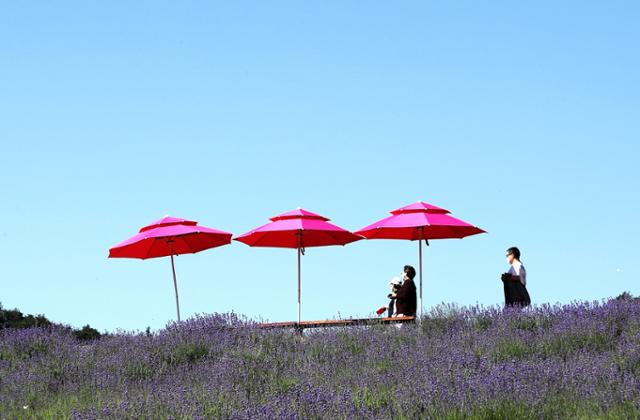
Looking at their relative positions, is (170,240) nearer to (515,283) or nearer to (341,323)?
(341,323)

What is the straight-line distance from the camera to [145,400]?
5.98m

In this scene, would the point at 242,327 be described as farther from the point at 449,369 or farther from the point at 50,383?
the point at 449,369

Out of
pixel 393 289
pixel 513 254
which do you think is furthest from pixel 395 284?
pixel 513 254

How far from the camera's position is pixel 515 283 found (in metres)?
12.9

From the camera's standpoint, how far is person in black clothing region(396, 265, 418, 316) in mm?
13023

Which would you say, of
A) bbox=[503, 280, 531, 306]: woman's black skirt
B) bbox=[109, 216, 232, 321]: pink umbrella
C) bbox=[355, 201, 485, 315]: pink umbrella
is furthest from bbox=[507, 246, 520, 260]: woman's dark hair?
bbox=[109, 216, 232, 321]: pink umbrella

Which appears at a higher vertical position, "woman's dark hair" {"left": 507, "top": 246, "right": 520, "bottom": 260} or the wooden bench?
"woman's dark hair" {"left": 507, "top": 246, "right": 520, "bottom": 260}

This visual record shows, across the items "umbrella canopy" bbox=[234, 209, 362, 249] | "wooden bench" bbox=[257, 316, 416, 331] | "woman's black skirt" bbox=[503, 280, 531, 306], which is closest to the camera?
"wooden bench" bbox=[257, 316, 416, 331]

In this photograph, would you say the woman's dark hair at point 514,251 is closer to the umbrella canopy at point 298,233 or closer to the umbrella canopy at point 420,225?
the umbrella canopy at point 420,225

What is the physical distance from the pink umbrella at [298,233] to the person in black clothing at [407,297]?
5.43 ft

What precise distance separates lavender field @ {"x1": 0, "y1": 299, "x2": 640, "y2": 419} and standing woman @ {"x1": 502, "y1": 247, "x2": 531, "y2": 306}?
264 cm

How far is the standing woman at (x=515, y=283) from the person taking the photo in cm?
1284

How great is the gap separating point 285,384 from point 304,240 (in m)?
7.95

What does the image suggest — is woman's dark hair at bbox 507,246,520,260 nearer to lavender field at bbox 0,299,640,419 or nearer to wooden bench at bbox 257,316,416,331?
wooden bench at bbox 257,316,416,331
